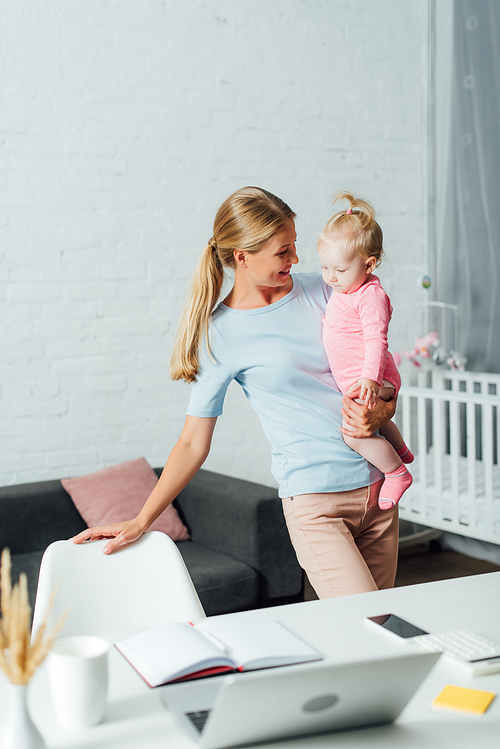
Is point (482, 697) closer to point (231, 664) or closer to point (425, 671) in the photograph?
point (425, 671)

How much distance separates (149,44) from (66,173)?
682 mm

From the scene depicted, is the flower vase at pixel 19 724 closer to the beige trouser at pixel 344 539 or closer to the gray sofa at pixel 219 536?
the beige trouser at pixel 344 539

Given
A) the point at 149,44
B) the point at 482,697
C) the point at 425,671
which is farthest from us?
the point at 149,44

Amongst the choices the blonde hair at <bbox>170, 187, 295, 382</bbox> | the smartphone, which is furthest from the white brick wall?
the smartphone

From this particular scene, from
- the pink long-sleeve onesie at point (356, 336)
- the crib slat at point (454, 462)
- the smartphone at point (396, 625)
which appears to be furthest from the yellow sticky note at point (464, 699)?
the crib slat at point (454, 462)

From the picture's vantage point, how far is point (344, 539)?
4.69 feet

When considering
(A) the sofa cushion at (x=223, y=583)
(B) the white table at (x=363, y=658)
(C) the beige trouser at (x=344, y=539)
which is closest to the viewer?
(B) the white table at (x=363, y=658)

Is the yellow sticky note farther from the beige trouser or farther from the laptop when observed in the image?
the beige trouser

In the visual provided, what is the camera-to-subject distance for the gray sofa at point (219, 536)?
2.47 meters

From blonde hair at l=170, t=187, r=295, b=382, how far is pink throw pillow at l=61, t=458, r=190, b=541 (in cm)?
127

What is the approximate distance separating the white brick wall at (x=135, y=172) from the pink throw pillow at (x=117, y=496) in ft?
0.77

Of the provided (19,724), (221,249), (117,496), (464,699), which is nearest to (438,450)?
(117,496)

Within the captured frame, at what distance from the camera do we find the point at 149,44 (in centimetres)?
306

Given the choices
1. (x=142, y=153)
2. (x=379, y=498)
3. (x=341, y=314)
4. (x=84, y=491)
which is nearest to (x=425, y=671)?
(x=379, y=498)
